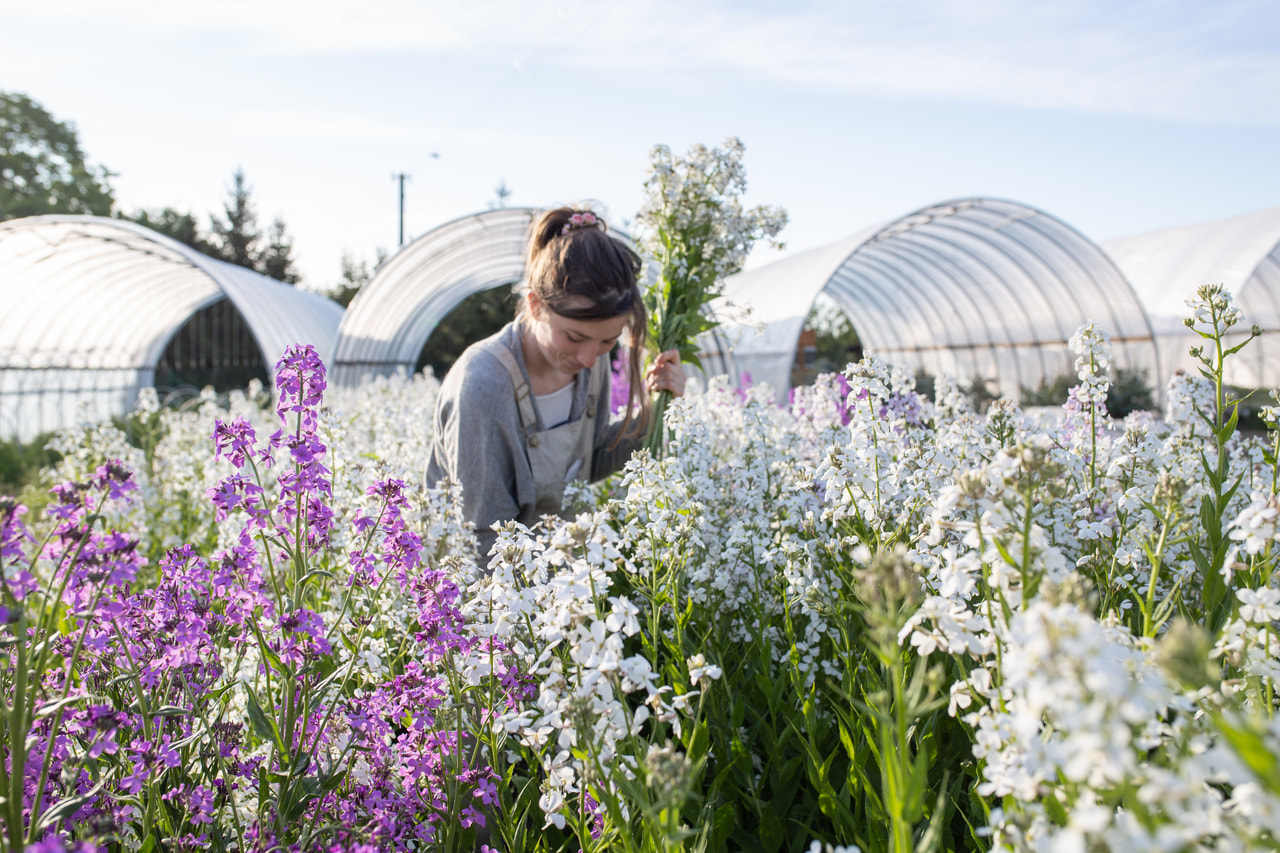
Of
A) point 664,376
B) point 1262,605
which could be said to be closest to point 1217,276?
point 664,376

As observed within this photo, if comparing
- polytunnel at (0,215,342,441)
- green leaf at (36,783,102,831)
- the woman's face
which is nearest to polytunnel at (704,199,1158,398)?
the woman's face

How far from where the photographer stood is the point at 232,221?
131 feet

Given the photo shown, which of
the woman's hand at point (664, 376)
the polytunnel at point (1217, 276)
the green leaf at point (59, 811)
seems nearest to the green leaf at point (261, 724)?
the green leaf at point (59, 811)

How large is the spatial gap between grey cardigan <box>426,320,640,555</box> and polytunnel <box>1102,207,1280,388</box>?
50.1 ft

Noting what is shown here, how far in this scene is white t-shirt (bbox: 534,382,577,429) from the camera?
3.62 m

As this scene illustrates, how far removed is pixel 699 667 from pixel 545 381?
227 centimetres

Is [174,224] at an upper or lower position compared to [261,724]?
upper

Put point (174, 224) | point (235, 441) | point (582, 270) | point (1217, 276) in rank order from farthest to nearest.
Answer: point (174, 224), point (1217, 276), point (582, 270), point (235, 441)

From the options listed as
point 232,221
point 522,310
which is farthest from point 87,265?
point 232,221

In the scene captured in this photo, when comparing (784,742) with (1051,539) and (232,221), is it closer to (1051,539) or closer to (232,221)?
(1051,539)

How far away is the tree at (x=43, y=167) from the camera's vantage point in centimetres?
3228

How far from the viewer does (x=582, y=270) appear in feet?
10.3

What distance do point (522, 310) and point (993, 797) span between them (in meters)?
2.67

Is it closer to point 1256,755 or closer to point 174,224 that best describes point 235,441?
point 1256,755
